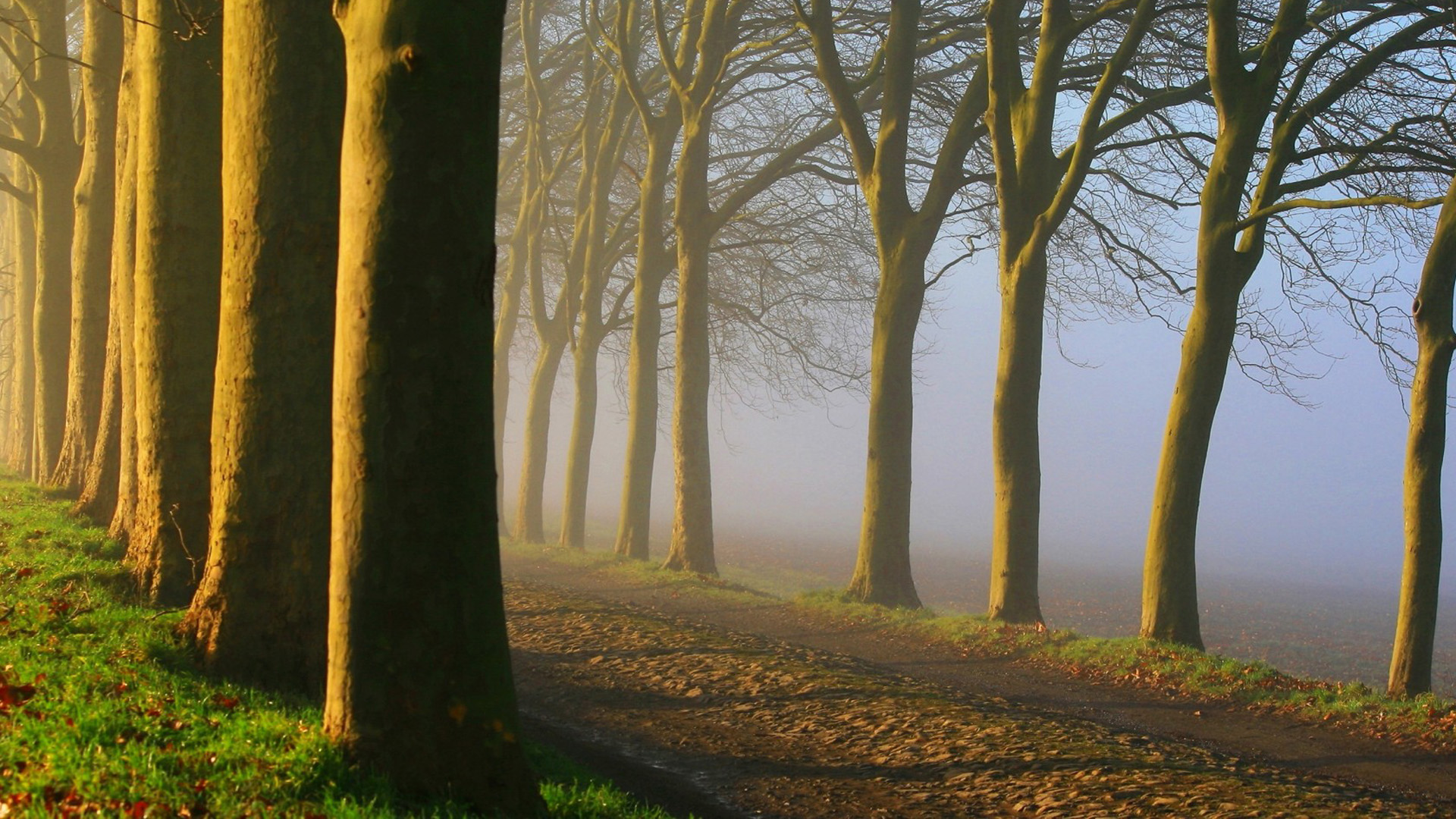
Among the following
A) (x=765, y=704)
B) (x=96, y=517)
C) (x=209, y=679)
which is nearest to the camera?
(x=209, y=679)

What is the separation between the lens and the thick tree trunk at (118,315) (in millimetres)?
8961

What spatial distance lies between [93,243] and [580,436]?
38.8 feet

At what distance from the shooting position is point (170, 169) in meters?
7.30

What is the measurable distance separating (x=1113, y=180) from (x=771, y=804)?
1428cm

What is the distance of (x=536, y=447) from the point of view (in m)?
25.4

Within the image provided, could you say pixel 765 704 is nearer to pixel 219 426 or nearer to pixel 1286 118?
pixel 219 426

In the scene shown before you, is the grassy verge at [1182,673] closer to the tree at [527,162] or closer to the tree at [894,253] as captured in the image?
the tree at [894,253]

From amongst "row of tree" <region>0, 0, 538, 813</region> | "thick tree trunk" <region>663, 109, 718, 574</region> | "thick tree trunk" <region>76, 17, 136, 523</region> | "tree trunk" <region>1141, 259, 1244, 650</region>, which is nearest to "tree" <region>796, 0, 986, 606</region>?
"tree trunk" <region>1141, 259, 1244, 650</region>

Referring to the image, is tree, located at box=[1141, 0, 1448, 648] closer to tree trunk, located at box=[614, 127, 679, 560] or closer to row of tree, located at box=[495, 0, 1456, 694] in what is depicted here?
row of tree, located at box=[495, 0, 1456, 694]

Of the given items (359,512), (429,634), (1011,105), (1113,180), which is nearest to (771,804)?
(429,634)

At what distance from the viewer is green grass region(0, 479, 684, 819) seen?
3.93 metres

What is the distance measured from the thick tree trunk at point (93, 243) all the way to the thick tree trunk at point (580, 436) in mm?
11040

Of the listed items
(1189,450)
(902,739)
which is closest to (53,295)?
(902,739)

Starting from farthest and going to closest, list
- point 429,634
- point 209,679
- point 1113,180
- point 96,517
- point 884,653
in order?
1. point 1113,180
2. point 884,653
3. point 96,517
4. point 209,679
5. point 429,634
